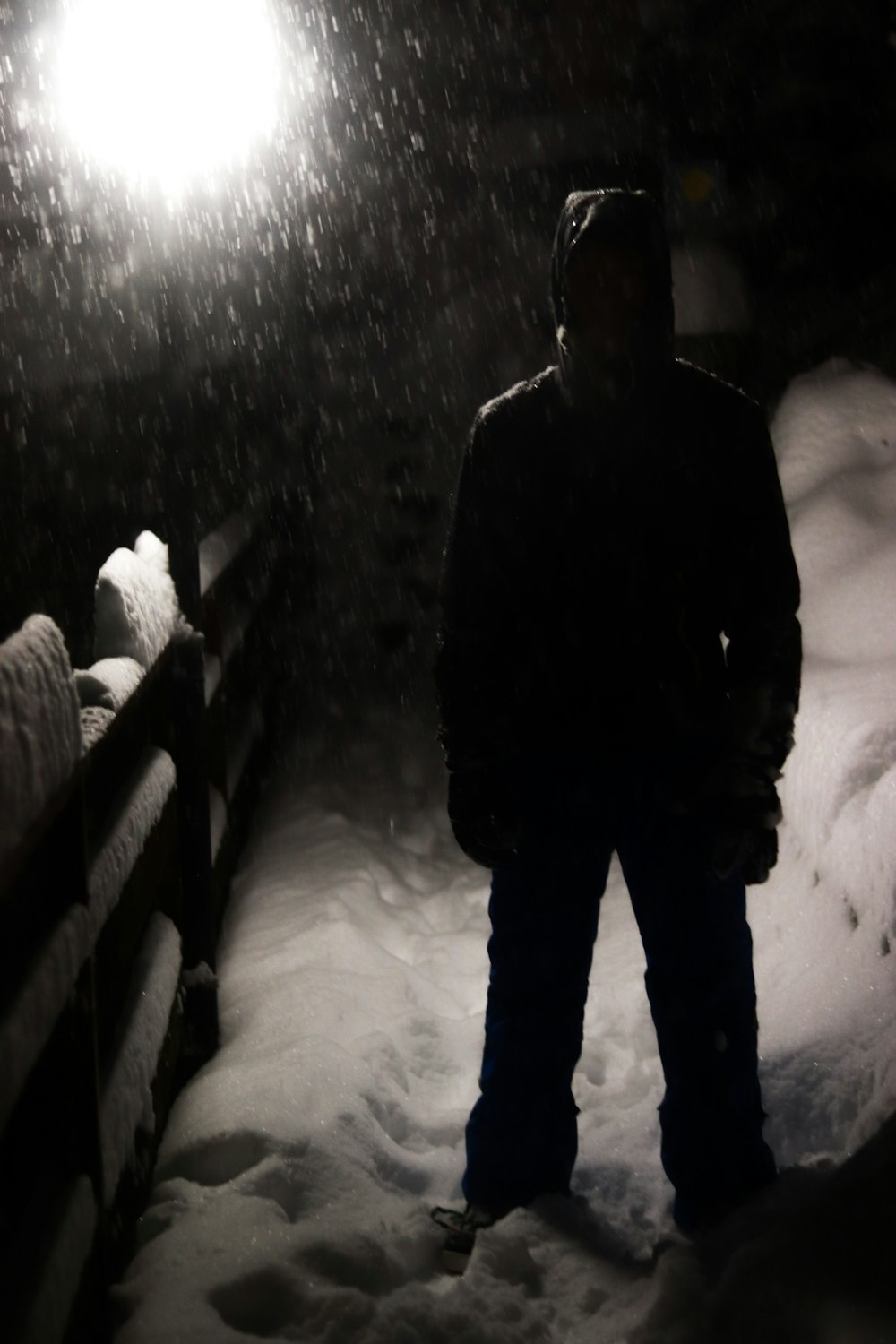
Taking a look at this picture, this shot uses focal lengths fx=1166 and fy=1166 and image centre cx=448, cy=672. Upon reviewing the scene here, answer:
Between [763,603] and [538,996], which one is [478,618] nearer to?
[763,603]

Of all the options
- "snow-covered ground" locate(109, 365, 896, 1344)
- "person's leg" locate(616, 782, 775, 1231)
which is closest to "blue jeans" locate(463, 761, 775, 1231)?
"person's leg" locate(616, 782, 775, 1231)

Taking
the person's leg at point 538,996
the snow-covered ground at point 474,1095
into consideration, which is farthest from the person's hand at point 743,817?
the snow-covered ground at point 474,1095

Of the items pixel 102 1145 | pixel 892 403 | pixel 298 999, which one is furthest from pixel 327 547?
pixel 102 1145

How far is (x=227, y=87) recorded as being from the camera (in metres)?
2.82

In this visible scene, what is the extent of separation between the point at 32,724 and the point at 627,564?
123cm

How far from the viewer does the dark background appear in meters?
7.41

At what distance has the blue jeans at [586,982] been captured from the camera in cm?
239

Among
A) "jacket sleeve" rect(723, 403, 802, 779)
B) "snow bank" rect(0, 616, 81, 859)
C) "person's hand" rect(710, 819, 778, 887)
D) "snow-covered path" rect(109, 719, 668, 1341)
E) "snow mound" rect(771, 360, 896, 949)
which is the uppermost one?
"snow bank" rect(0, 616, 81, 859)

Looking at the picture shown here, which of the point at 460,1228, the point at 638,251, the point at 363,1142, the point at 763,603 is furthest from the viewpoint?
the point at 363,1142

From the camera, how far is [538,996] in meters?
2.49

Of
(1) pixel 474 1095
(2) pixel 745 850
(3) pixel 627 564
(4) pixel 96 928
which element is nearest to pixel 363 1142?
(1) pixel 474 1095

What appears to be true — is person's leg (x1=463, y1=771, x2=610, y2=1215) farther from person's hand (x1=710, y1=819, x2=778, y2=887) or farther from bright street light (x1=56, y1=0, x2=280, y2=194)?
bright street light (x1=56, y1=0, x2=280, y2=194)

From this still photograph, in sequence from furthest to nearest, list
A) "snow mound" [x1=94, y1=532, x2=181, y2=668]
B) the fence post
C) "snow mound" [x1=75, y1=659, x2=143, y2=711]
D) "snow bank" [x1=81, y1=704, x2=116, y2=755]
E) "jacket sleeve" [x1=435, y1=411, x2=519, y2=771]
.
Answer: the fence post
"snow mound" [x1=94, y1=532, x2=181, y2=668]
"jacket sleeve" [x1=435, y1=411, x2=519, y2=771]
"snow mound" [x1=75, y1=659, x2=143, y2=711]
"snow bank" [x1=81, y1=704, x2=116, y2=755]

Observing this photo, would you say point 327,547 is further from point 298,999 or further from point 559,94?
point 298,999
